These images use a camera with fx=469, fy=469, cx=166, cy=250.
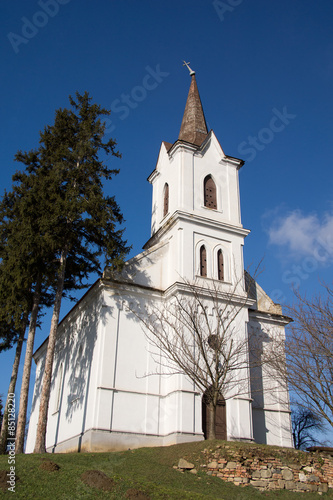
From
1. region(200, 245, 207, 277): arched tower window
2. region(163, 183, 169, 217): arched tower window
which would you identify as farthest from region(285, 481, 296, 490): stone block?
region(163, 183, 169, 217): arched tower window

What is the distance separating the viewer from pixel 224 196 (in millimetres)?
27625

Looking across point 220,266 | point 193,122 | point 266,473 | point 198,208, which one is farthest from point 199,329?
point 193,122

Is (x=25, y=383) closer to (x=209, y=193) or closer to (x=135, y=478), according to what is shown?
(x=135, y=478)

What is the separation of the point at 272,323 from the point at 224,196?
7.84 metres

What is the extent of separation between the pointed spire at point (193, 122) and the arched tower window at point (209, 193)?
2563 mm

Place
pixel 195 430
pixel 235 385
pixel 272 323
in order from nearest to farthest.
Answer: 1. pixel 195 430
2. pixel 235 385
3. pixel 272 323

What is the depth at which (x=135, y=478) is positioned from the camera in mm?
13438

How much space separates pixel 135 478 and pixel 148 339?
935 cm

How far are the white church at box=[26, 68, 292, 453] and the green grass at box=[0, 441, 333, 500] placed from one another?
8.86ft

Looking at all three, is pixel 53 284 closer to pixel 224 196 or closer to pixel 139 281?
pixel 139 281

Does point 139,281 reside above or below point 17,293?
above


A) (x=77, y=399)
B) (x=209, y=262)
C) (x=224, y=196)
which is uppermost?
(x=224, y=196)

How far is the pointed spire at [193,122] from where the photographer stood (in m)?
29.8

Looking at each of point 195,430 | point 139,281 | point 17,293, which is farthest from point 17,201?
point 195,430
